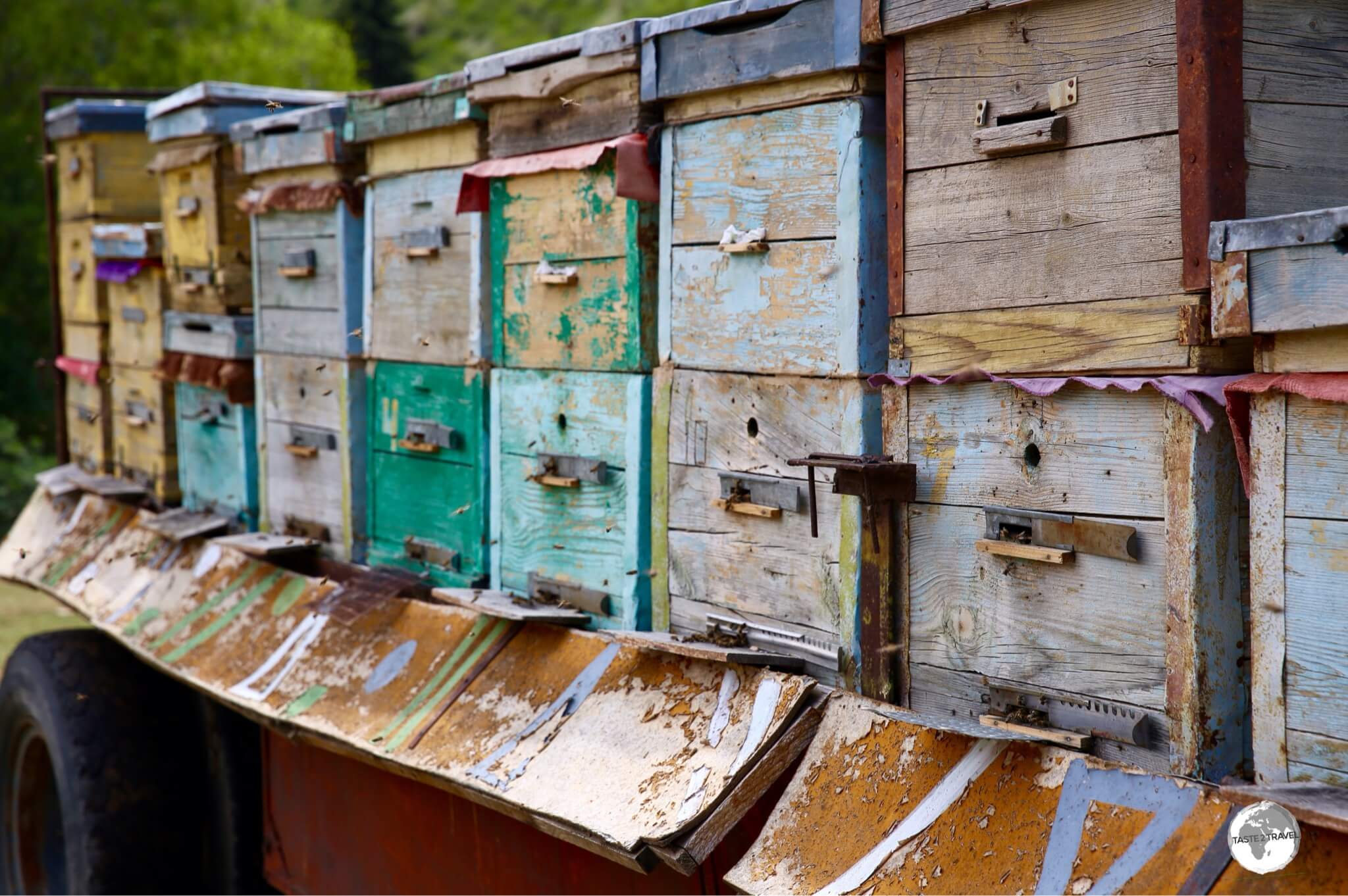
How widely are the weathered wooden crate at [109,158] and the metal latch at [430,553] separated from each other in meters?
3.43

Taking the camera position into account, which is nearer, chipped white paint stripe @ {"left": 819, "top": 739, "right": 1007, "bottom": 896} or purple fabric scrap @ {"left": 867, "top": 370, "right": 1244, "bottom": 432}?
purple fabric scrap @ {"left": 867, "top": 370, "right": 1244, "bottom": 432}

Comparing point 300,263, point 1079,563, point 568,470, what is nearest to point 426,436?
point 568,470

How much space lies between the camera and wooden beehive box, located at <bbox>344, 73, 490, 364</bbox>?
14.7 feet

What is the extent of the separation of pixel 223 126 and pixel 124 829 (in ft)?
10.2

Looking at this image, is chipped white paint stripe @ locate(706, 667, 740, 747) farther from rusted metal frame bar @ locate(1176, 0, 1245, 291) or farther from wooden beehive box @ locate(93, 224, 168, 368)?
wooden beehive box @ locate(93, 224, 168, 368)

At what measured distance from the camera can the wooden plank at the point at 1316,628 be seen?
7.30 ft

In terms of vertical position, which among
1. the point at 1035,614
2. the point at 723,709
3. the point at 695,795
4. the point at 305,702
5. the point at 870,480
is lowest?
the point at 305,702

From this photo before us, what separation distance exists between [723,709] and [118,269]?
5.01 metres

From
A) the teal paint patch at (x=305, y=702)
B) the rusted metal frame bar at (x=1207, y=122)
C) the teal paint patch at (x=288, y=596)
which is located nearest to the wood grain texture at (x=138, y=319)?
the teal paint patch at (x=288, y=596)

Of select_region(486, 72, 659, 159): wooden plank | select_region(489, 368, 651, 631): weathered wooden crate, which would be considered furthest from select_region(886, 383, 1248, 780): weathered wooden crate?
select_region(486, 72, 659, 159): wooden plank

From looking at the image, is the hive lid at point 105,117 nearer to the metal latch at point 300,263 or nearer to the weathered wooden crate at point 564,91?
the metal latch at point 300,263

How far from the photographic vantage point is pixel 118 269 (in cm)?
695

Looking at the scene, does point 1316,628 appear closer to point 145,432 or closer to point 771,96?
point 771,96

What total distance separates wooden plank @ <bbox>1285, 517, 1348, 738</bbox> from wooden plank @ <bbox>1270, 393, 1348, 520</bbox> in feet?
Result: 0.09
